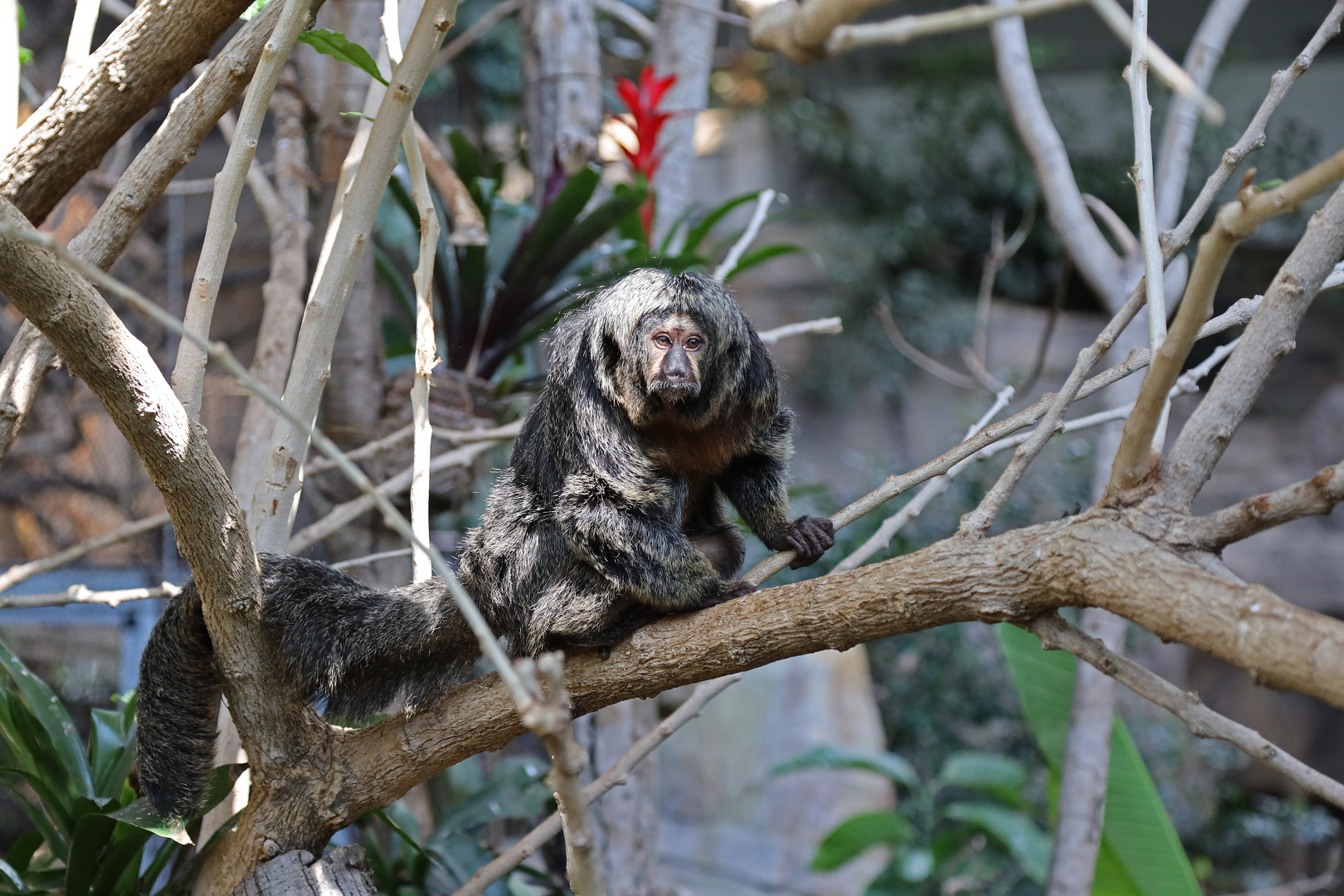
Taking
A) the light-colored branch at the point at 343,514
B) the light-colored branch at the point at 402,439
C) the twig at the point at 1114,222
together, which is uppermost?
the twig at the point at 1114,222

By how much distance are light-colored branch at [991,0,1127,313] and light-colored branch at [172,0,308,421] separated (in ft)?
11.1

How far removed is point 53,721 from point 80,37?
67.4 inches

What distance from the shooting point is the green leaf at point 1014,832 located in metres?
5.04

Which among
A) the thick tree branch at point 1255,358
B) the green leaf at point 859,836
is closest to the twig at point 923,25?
the thick tree branch at point 1255,358

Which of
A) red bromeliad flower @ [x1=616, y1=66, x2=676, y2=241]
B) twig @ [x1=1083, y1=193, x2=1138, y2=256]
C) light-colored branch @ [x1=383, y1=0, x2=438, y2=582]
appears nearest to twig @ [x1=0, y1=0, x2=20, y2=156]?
light-colored branch @ [x1=383, y1=0, x2=438, y2=582]

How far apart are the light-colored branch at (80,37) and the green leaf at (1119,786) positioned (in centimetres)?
328

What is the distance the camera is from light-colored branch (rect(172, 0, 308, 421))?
2.10 m

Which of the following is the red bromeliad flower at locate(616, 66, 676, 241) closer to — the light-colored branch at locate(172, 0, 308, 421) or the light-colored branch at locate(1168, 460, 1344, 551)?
the light-colored branch at locate(172, 0, 308, 421)

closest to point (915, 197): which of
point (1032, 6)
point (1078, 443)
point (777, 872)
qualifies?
point (1078, 443)

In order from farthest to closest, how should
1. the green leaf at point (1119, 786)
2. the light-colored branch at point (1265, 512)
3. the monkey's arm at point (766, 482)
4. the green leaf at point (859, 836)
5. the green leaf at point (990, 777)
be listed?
the green leaf at point (990, 777) → the green leaf at point (859, 836) → the green leaf at point (1119, 786) → the monkey's arm at point (766, 482) → the light-colored branch at point (1265, 512)

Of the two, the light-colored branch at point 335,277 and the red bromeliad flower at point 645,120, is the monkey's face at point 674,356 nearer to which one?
the light-colored branch at point 335,277

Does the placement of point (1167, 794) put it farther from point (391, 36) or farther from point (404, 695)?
point (391, 36)

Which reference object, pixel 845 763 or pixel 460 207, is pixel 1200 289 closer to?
pixel 460 207

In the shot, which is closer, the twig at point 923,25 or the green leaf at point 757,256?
the twig at point 923,25
